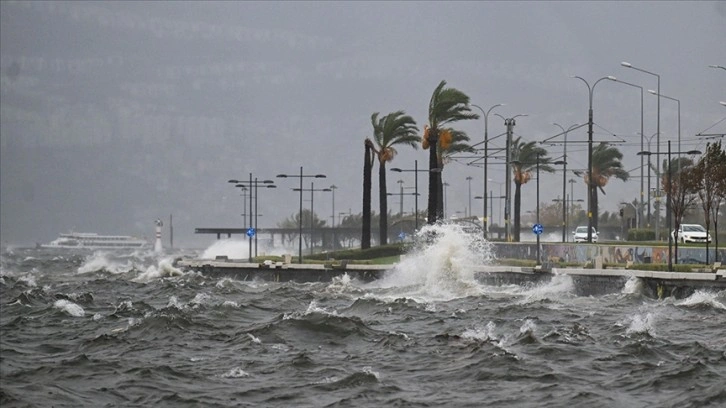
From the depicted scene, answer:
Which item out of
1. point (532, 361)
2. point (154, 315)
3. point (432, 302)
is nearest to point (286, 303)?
point (432, 302)

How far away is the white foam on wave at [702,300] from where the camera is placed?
148 feet

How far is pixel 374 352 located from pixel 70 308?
19.5m

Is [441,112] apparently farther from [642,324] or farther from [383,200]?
[642,324]

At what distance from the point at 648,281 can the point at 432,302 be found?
981cm

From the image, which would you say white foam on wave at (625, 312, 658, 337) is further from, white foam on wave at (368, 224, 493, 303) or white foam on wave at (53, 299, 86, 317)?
white foam on wave at (53, 299, 86, 317)

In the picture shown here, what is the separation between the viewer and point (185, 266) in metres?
92.5

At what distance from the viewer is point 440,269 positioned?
2554 inches

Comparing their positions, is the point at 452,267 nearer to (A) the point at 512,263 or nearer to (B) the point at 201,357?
(A) the point at 512,263

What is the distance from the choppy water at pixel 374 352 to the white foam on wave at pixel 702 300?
13 centimetres

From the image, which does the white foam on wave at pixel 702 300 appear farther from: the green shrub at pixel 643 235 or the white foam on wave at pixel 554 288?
the green shrub at pixel 643 235

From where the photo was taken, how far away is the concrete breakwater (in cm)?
5081

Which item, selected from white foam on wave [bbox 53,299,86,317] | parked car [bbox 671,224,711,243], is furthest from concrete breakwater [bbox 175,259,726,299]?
parked car [bbox 671,224,711,243]

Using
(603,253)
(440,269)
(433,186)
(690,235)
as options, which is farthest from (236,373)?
(690,235)

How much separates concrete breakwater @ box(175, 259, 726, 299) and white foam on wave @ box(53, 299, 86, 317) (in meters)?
21.9
